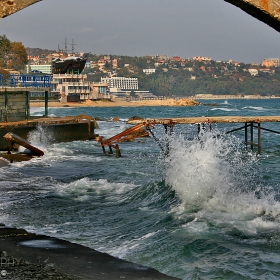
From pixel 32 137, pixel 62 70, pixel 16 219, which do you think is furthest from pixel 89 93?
pixel 16 219

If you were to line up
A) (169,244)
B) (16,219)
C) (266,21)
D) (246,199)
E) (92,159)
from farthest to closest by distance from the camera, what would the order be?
1. (92,159)
2. (246,199)
3. (16,219)
4. (169,244)
5. (266,21)

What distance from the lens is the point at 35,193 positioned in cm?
1456

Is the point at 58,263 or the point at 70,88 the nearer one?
the point at 58,263

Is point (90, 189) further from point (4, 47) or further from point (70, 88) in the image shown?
point (70, 88)

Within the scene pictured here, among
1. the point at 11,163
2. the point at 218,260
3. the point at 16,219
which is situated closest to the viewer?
the point at 218,260

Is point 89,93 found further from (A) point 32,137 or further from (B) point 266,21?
(B) point 266,21

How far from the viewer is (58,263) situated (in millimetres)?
7906

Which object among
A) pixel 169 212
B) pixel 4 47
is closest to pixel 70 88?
pixel 4 47

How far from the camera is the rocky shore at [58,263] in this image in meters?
7.35

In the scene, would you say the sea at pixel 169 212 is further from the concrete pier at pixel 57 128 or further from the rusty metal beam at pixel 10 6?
the concrete pier at pixel 57 128

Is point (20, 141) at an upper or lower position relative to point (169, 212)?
upper

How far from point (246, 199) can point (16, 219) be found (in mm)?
4639

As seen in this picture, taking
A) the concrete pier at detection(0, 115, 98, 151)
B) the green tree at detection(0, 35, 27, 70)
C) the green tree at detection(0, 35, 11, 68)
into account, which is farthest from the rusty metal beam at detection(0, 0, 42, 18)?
the green tree at detection(0, 35, 27, 70)

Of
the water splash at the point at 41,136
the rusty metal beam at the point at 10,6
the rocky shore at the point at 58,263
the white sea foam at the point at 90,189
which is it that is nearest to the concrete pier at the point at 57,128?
the water splash at the point at 41,136
